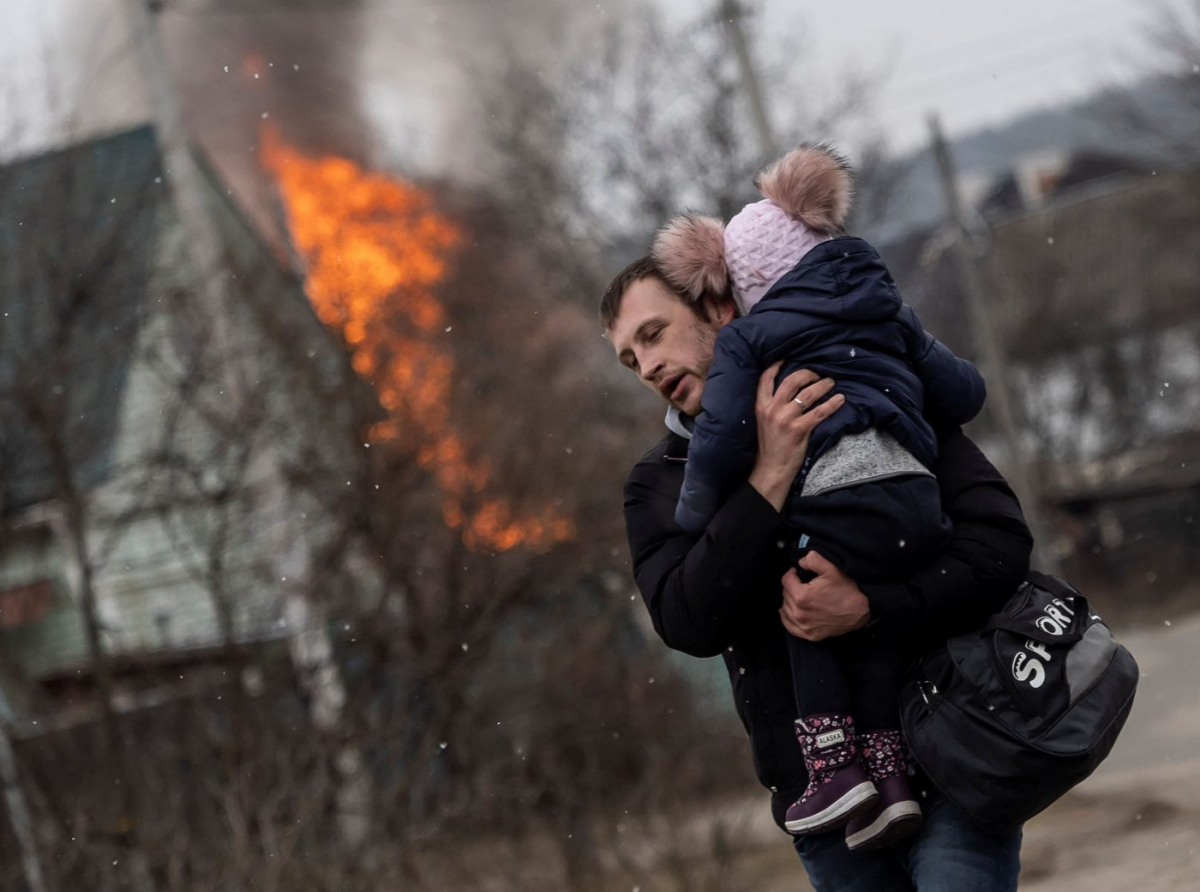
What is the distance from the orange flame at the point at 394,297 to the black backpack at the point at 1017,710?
838 cm

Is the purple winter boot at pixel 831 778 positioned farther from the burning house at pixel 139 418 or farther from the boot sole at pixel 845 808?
the burning house at pixel 139 418

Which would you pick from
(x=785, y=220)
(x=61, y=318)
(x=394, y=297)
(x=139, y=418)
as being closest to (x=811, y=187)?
(x=785, y=220)

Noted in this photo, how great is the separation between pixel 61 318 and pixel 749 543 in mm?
8523

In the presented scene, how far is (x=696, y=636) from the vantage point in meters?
2.42

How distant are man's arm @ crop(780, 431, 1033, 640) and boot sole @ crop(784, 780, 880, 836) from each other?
0.26 meters

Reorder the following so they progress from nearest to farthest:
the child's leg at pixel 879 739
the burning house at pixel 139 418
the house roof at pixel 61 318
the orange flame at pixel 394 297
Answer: the child's leg at pixel 879 739 → the burning house at pixel 139 418 → the house roof at pixel 61 318 → the orange flame at pixel 394 297

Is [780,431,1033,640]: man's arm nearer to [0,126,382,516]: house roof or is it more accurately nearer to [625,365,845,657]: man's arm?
[625,365,845,657]: man's arm

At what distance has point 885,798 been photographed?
2.36m

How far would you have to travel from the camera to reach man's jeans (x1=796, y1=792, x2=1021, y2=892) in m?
2.38

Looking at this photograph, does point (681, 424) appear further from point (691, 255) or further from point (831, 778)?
point (831, 778)

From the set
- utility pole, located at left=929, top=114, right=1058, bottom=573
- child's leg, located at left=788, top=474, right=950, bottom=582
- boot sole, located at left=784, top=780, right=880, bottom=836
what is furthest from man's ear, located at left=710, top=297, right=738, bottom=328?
utility pole, located at left=929, top=114, right=1058, bottom=573

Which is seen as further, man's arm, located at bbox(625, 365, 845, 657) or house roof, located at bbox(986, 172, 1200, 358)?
house roof, located at bbox(986, 172, 1200, 358)

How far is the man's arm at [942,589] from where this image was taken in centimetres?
233

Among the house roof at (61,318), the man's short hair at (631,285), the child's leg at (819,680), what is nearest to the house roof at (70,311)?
the house roof at (61,318)
